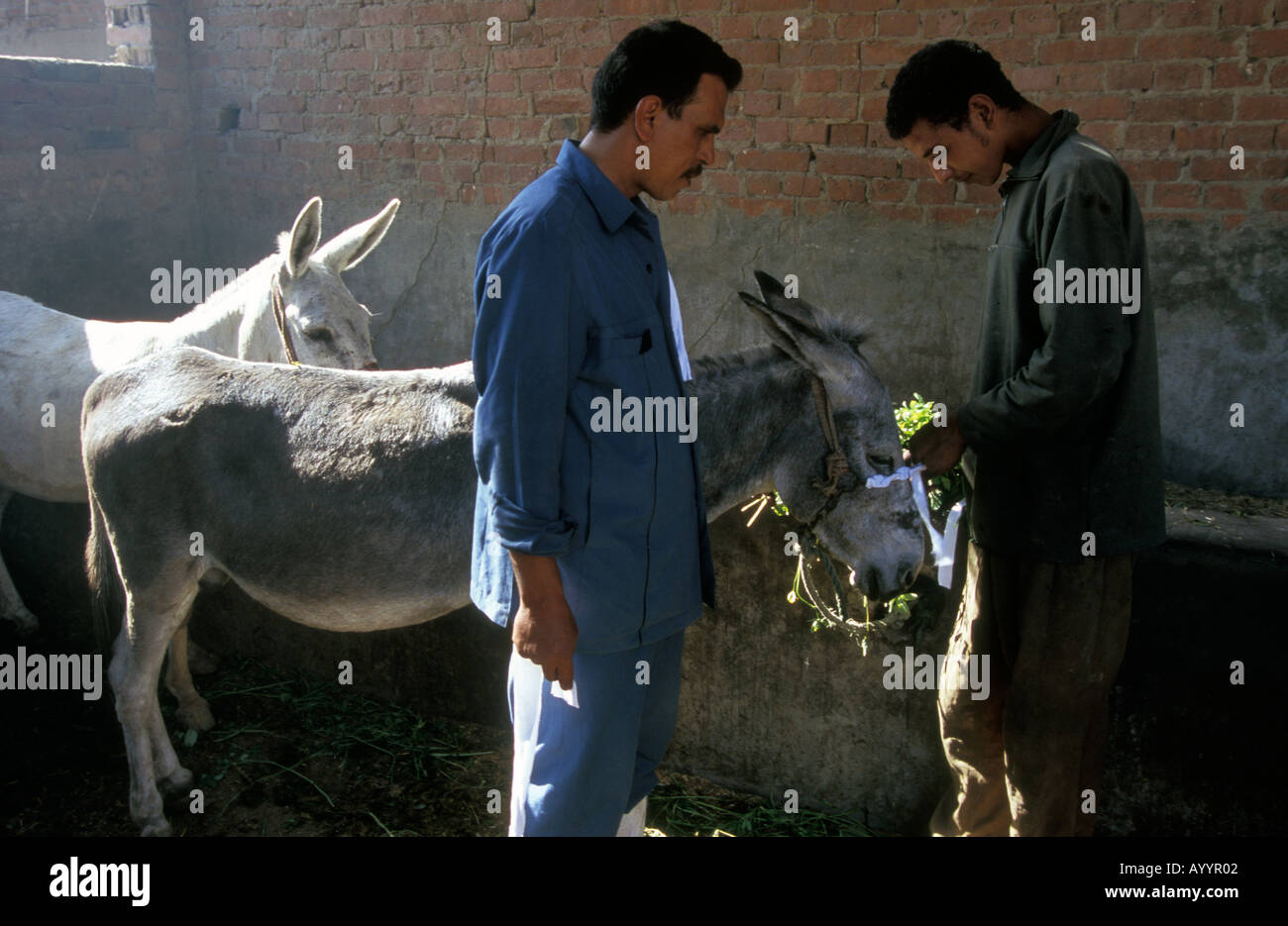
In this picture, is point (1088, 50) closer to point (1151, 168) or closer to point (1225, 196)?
point (1151, 168)

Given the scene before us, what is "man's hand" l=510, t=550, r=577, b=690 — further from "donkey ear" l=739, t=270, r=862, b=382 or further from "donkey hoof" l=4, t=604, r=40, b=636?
"donkey hoof" l=4, t=604, r=40, b=636

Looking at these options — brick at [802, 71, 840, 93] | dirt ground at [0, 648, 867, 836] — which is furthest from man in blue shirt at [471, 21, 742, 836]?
brick at [802, 71, 840, 93]

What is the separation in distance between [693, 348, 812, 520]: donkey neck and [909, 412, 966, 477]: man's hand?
0.35m

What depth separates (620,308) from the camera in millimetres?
2357

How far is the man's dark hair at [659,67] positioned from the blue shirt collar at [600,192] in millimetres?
135

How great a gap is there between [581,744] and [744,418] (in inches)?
46.1

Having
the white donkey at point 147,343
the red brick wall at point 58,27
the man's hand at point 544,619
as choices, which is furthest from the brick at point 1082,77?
the red brick wall at point 58,27

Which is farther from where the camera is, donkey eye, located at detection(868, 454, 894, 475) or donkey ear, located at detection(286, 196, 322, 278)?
donkey ear, located at detection(286, 196, 322, 278)

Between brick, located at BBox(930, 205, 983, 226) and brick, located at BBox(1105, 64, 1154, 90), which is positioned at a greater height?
brick, located at BBox(1105, 64, 1154, 90)

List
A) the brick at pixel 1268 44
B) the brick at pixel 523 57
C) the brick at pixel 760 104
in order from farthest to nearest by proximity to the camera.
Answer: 1. the brick at pixel 523 57
2. the brick at pixel 760 104
3. the brick at pixel 1268 44

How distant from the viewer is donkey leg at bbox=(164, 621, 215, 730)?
4.51 meters

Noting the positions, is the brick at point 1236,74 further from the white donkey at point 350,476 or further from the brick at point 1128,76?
the white donkey at point 350,476

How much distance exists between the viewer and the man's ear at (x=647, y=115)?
236 centimetres

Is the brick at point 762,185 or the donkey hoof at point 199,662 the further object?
the brick at point 762,185
